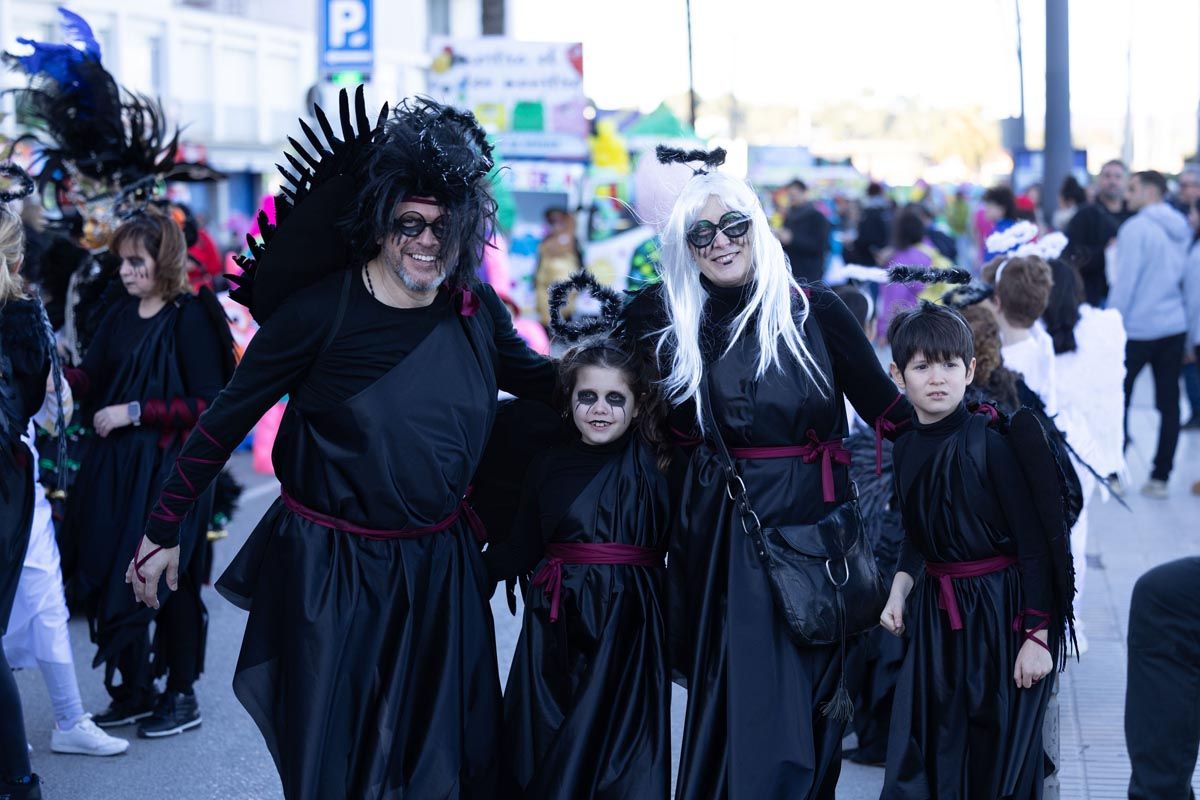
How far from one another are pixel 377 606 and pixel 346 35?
8.42m

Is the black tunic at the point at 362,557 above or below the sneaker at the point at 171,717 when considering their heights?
above

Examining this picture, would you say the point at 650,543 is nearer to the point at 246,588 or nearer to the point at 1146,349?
the point at 246,588

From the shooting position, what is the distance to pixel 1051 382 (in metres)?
5.56

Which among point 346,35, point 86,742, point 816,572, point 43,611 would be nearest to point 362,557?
point 816,572

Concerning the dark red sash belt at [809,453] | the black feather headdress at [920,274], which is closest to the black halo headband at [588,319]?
the dark red sash belt at [809,453]

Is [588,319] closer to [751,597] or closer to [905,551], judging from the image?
[751,597]

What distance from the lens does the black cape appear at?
3389mm

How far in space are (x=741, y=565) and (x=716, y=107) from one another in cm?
9543

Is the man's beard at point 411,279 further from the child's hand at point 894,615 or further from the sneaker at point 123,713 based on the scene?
the sneaker at point 123,713

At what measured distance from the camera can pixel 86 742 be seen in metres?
4.91

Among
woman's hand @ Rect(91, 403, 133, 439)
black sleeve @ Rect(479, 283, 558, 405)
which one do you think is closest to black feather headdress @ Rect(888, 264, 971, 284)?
black sleeve @ Rect(479, 283, 558, 405)

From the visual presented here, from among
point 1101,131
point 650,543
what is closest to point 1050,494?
point 650,543

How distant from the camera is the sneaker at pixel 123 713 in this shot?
520 centimetres

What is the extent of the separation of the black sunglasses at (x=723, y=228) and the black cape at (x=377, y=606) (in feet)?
2.14
